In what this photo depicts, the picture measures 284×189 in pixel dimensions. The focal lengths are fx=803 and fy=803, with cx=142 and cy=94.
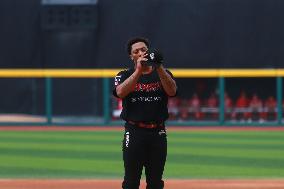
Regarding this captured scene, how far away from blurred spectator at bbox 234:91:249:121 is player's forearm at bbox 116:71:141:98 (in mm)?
16953

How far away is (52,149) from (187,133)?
18.0 ft

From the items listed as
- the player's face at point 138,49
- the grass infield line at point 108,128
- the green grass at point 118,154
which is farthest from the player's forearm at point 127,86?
the grass infield line at point 108,128

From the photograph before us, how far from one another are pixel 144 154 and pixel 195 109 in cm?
1731

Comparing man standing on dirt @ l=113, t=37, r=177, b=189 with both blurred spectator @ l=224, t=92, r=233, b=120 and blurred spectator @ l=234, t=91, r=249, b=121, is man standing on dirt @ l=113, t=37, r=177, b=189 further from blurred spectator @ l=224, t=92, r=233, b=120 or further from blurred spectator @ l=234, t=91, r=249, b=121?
blurred spectator @ l=224, t=92, r=233, b=120

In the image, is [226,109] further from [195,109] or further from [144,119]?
[144,119]

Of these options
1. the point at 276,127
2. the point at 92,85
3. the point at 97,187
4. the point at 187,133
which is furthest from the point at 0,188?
the point at 92,85

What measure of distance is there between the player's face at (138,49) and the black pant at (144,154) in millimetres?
581

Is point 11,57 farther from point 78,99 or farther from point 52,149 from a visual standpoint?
point 52,149

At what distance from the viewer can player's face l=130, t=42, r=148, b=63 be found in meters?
6.50

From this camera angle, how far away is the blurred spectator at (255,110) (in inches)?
915

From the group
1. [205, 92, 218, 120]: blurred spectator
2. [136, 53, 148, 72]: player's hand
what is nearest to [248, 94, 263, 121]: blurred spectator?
[205, 92, 218, 120]: blurred spectator

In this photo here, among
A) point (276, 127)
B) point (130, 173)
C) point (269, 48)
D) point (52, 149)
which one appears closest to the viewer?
point (130, 173)

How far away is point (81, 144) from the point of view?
17.1 m

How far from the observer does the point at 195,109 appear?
78.2ft
